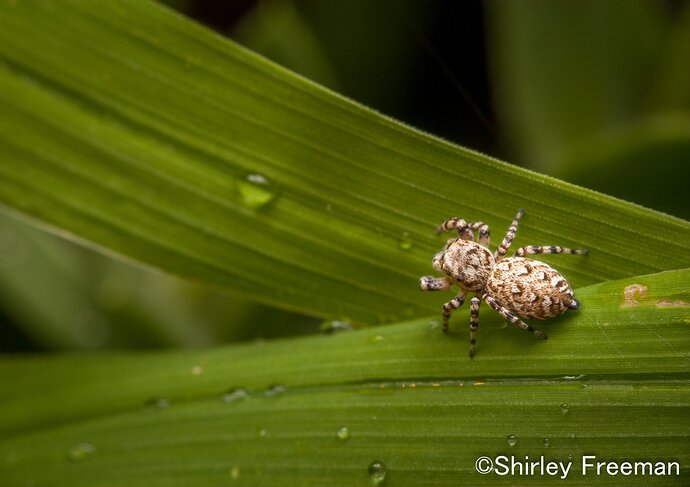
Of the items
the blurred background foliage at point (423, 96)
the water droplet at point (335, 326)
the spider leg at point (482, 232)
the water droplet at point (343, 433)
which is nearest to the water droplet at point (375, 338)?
the water droplet at point (335, 326)

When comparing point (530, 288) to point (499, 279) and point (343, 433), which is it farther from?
point (343, 433)

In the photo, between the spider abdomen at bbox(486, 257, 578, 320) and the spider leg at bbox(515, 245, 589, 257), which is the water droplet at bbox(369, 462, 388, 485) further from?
the spider leg at bbox(515, 245, 589, 257)

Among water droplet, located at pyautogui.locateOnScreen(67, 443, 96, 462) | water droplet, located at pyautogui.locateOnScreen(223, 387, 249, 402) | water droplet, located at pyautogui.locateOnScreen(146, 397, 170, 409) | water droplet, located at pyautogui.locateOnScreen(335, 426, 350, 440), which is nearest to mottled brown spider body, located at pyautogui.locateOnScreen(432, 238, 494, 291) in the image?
water droplet, located at pyautogui.locateOnScreen(335, 426, 350, 440)

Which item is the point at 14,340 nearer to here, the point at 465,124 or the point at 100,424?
the point at 100,424

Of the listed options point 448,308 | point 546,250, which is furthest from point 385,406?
point 546,250

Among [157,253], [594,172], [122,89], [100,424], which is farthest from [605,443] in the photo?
[122,89]

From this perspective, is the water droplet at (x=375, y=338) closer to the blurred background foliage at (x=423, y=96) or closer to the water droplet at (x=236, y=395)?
the water droplet at (x=236, y=395)
